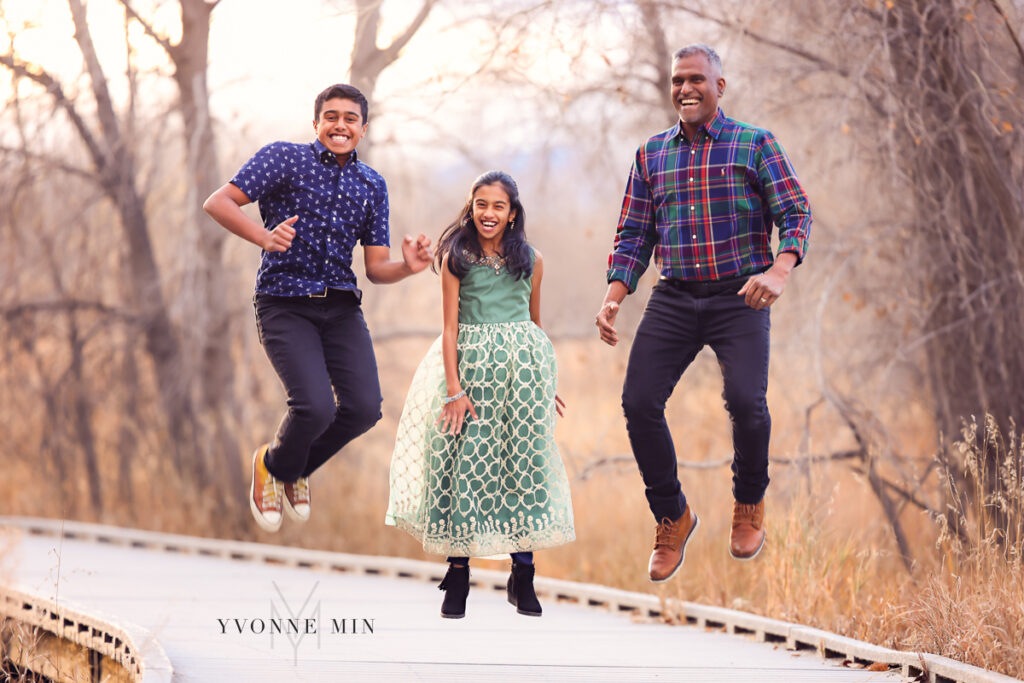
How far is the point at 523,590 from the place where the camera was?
427cm

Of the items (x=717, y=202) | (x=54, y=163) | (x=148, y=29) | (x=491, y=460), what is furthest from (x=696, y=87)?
(x=54, y=163)

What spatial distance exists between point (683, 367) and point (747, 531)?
663mm

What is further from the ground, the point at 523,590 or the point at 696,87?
the point at 696,87

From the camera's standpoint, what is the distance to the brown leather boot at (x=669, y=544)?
4.69 metres

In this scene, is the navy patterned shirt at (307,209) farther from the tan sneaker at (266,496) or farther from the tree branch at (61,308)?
the tree branch at (61,308)

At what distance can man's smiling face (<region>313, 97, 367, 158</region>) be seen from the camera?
4637 millimetres

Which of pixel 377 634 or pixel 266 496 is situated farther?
pixel 377 634

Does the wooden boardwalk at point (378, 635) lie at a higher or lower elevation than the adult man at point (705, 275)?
lower

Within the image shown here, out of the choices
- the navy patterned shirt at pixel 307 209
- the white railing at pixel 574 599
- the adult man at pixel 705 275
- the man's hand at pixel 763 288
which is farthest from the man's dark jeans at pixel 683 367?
the navy patterned shirt at pixel 307 209

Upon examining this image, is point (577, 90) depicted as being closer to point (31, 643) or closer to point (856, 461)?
point (856, 461)

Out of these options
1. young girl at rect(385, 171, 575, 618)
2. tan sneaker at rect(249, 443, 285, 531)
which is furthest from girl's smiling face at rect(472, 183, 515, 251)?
tan sneaker at rect(249, 443, 285, 531)

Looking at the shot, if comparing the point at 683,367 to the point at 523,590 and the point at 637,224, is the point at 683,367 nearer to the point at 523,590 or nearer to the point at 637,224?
the point at 637,224

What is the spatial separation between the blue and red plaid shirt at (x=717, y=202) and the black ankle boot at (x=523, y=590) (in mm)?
1138

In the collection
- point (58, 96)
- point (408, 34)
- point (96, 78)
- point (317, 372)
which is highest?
point (408, 34)
